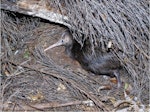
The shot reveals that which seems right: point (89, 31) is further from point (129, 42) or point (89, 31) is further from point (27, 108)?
point (27, 108)

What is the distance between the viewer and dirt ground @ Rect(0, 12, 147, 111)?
432cm

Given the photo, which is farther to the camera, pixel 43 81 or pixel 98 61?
pixel 98 61

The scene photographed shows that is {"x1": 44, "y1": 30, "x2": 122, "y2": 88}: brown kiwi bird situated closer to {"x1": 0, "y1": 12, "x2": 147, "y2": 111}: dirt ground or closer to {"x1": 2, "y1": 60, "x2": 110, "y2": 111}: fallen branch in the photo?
{"x1": 0, "y1": 12, "x2": 147, "y2": 111}: dirt ground

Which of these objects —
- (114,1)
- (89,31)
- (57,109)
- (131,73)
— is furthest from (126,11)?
(57,109)

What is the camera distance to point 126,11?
14.9 feet

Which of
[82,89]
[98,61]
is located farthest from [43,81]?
[98,61]

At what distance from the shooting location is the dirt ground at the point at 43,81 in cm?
432

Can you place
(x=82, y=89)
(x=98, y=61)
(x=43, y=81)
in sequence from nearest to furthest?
1. (x=82, y=89)
2. (x=43, y=81)
3. (x=98, y=61)

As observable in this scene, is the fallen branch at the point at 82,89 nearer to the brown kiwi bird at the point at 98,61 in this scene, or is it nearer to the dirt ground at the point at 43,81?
the dirt ground at the point at 43,81

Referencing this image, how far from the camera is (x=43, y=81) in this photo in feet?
14.9

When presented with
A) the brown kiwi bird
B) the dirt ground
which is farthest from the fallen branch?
the brown kiwi bird

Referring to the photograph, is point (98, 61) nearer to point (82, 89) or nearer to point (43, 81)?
point (82, 89)

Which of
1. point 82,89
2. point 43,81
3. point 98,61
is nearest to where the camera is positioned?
point 82,89

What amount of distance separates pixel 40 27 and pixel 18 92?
138 centimetres
